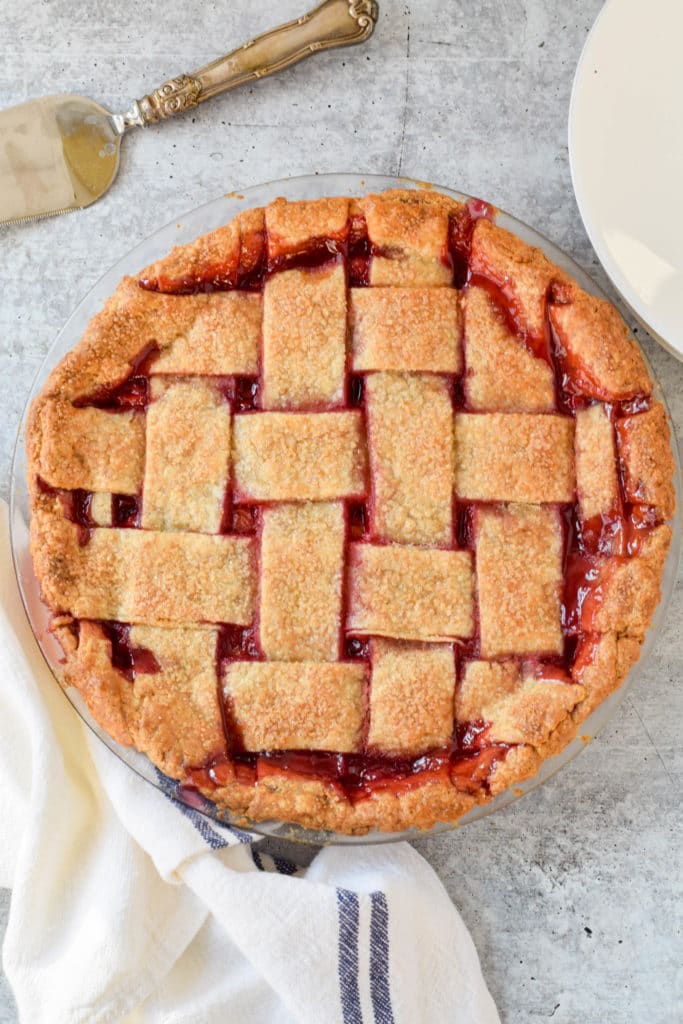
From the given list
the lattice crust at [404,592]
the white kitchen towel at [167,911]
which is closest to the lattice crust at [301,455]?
the lattice crust at [404,592]

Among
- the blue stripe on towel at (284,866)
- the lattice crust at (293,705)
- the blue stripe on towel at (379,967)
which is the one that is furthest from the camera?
the blue stripe on towel at (284,866)

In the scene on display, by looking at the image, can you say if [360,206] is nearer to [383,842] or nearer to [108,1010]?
[383,842]

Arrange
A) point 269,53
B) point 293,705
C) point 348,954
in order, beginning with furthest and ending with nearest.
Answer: point 269,53 < point 348,954 < point 293,705

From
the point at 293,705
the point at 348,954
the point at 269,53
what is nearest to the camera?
the point at 293,705

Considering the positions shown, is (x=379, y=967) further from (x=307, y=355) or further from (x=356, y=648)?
(x=307, y=355)

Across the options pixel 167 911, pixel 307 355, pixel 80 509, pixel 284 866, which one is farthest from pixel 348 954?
pixel 307 355

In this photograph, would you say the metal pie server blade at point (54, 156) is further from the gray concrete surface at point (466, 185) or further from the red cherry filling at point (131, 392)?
→ the red cherry filling at point (131, 392)
